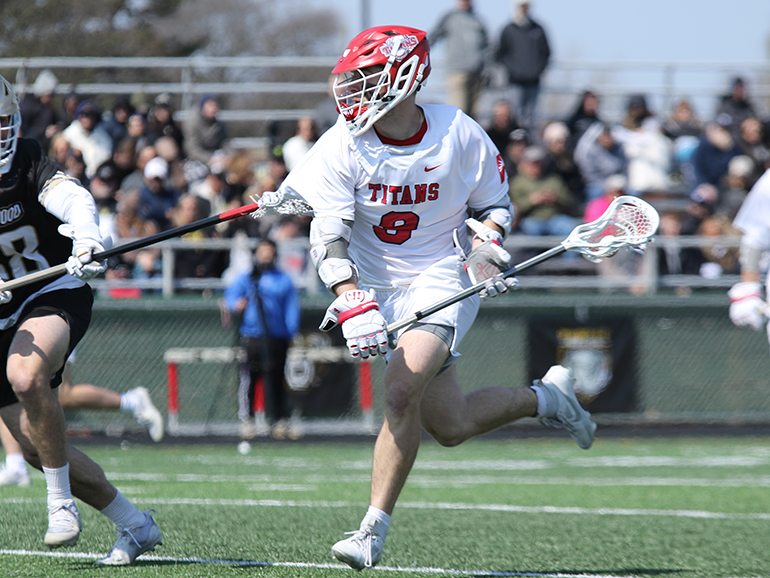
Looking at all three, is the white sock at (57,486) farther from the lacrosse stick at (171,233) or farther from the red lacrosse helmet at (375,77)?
the red lacrosse helmet at (375,77)

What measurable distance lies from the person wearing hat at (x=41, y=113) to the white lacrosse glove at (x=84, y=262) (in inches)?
355

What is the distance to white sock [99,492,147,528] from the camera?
13.7 feet

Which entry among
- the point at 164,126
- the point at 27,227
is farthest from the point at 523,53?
the point at 27,227

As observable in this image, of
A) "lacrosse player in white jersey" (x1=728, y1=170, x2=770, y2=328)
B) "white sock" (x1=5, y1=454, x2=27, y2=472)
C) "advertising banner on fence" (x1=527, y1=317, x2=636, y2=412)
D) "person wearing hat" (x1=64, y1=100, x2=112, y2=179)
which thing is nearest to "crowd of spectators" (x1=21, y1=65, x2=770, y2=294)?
"person wearing hat" (x1=64, y1=100, x2=112, y2=179)

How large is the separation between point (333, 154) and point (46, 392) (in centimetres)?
141

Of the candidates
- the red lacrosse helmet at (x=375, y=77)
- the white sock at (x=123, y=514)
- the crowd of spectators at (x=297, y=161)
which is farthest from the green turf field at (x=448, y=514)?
the crowd of spectators at (x=297, y=161)

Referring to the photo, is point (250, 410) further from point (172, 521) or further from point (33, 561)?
point (33, 561)

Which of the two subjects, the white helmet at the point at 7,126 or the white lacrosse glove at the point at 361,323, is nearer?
the white lacrosse glove at the point at 361,323

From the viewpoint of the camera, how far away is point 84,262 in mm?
4020

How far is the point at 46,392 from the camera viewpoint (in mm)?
3957

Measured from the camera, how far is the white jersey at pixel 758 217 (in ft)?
18.8

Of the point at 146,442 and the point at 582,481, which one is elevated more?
the point at 582,481

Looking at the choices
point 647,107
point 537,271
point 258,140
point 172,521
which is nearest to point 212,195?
point 258,140

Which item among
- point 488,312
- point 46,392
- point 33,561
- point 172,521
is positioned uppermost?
point 46,392
